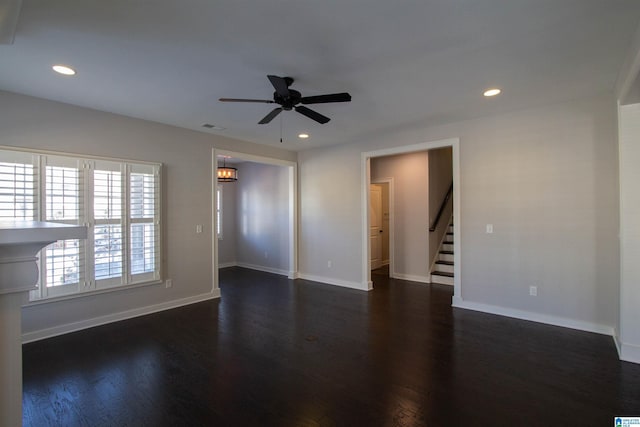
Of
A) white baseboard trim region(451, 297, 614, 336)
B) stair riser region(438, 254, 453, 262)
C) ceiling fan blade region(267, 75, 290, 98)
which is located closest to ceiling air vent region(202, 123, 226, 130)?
ceiling fan blade region(267, 75, 290, 98)

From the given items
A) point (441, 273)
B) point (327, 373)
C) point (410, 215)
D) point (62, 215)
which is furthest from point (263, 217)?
point (327, 373)

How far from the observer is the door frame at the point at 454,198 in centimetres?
463

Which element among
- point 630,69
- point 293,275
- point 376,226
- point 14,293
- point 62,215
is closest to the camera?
point 14,293

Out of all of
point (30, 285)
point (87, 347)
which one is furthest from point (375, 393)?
point (87, 347)

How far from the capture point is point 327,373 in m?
2.78

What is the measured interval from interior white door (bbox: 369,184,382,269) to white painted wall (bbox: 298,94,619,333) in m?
2.55

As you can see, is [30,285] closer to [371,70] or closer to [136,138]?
[371,70]

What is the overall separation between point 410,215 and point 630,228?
3768mm

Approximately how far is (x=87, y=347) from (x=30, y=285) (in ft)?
10.2

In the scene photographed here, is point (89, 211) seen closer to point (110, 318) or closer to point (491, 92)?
point (110, 318)

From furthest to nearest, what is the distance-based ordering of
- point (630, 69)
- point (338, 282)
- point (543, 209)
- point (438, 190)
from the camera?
point (438, 190)
point (338, 282)
point (543, 209)
point (630, 69)

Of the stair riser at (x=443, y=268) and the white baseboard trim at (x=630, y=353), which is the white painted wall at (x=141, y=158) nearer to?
the stair riser at (x=443, y=268)

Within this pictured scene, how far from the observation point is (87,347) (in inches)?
132

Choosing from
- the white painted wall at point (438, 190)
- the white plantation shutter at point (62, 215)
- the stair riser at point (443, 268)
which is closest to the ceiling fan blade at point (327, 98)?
the white plantation shutter at point (62, 215)
